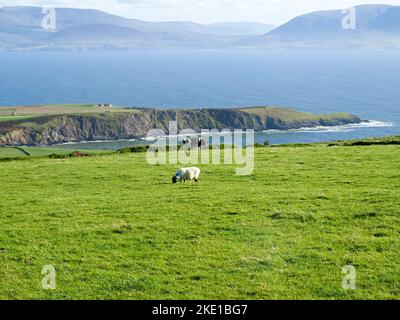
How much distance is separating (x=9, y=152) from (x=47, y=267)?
406 ft

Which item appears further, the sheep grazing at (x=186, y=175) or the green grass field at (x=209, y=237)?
the sheep grazing at (x=186, y=175)

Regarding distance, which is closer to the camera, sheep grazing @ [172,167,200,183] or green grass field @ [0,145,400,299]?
green grass field @ [0,145,400,299]

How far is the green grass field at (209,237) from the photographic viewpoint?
53.3ft

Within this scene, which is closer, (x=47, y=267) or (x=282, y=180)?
(x=47, y=267)

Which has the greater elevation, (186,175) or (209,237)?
(186,175)

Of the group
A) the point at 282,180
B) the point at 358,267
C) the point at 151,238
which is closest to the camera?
the point at 358,267

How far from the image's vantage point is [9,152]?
133750 mm

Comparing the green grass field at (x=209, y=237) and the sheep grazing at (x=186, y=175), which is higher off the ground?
the sheep grazing at (x=186, y=175)

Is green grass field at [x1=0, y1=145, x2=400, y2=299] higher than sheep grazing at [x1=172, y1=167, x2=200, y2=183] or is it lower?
lower

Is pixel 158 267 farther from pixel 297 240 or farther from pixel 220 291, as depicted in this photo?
pixel 297 240

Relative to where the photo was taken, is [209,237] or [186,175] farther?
[186,175]

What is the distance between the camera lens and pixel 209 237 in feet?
66.4

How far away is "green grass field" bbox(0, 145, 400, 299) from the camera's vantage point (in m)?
16.2
